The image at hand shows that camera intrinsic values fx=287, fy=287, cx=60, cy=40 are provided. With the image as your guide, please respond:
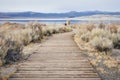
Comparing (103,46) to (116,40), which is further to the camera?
(116,40)

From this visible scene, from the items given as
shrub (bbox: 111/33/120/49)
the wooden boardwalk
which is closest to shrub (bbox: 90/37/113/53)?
the wooden boardwalk

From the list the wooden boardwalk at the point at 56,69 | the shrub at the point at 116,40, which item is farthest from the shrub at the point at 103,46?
the shrub at the point at 116,40

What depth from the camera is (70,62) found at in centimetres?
914

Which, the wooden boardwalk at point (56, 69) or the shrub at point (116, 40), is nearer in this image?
the wooden boardwalk at point (56, 69)

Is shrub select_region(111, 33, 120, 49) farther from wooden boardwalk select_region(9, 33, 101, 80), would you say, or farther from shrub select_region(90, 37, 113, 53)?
wooden boardwalk select_region(9, 33, 101, 80)

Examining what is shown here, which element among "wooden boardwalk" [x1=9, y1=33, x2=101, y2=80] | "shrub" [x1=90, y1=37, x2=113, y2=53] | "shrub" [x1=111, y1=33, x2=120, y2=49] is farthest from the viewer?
"shrub" [x1=111, y1=33, x2=120, y2=49]

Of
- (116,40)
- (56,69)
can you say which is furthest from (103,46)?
(56,69)

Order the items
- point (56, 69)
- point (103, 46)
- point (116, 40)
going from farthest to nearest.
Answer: point (116, 40) < point (103, 46) < point (56, 69)

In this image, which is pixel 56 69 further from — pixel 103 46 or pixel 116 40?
pixel 116 40

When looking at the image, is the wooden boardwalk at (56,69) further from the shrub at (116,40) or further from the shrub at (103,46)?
the shrub at (116,40)

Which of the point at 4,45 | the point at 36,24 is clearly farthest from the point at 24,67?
the point at 36,24

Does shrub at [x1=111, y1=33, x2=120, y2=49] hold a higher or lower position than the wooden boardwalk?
lower

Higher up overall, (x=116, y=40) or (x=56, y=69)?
(x=56, y=69)

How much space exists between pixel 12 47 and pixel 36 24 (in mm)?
12272
